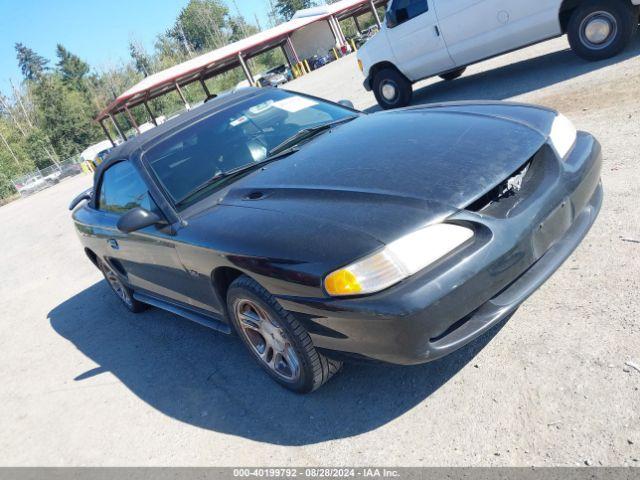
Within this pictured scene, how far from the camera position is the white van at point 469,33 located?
22.1 feet

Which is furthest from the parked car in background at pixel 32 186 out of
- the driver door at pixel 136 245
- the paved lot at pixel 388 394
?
the driver door at pixel 136 245

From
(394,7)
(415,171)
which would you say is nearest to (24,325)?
(415,171)

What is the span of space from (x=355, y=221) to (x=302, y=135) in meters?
1.55

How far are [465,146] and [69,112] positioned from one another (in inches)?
2519

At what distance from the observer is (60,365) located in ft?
15.9

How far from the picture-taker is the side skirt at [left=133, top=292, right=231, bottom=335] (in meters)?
3.35

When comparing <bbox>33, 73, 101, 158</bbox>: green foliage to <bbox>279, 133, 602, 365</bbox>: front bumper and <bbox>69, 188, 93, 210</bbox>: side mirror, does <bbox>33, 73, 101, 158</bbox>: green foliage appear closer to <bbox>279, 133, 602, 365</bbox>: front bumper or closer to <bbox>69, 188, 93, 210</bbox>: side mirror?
<bbox>69, 188, 93, 210</bbox>: side mirror

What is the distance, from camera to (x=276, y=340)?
2.91m

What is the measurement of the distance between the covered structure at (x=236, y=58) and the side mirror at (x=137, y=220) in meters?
29.2

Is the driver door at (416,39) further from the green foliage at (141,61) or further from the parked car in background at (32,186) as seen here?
the green foliage at (141,61)

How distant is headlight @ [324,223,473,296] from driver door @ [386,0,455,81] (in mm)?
6776

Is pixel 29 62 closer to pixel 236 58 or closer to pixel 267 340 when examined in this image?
pixel 236 58

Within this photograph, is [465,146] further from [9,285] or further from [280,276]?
[9,285]

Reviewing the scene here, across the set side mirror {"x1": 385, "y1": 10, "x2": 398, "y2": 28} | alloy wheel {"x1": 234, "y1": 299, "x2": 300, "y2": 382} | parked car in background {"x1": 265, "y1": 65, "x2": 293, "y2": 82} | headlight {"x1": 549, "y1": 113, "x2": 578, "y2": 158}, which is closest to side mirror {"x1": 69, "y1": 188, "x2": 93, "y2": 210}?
alloy wheel {"x1": 234, "y1": 299, "x2": 300, "y2": 382}
